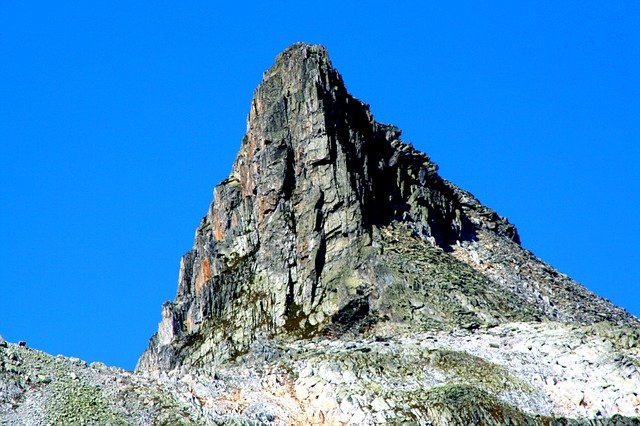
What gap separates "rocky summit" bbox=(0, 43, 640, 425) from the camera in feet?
341

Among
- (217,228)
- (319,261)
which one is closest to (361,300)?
(319,261)

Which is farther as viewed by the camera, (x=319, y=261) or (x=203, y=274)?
(x=203, y=274)

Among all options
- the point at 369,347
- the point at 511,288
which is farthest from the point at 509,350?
the point at 511,288

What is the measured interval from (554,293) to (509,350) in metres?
37.3

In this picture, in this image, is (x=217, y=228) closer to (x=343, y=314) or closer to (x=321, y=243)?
(x=321, y=243)

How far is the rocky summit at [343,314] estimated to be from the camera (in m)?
104

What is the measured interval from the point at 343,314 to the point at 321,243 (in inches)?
Result: 458

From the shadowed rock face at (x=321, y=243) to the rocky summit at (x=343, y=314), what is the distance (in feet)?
0.67

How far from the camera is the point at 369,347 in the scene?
392 feet

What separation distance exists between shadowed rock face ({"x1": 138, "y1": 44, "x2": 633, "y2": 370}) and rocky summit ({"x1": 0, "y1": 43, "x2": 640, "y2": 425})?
0.20 metres

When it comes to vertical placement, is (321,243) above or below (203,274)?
below

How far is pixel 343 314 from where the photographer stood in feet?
441

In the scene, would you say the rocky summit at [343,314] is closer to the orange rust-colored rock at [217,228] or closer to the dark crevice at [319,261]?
the dark crevice at [319,261]

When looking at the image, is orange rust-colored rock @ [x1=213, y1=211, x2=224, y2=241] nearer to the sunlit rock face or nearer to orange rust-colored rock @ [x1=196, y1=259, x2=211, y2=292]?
the sunlit rock face
